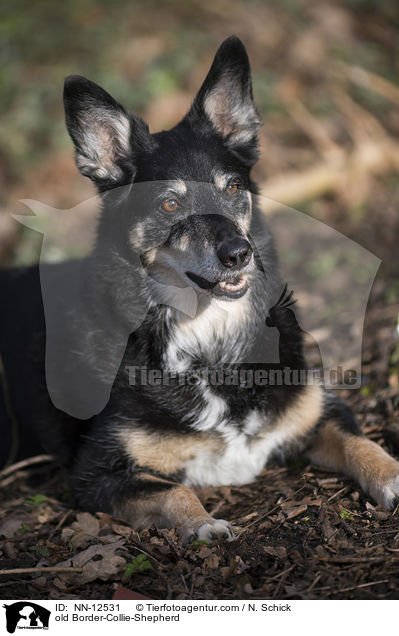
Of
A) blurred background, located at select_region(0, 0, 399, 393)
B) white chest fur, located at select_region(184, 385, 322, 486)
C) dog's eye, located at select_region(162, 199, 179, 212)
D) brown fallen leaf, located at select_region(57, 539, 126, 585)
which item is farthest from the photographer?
blurred background, located at select_region(0, 0, 399, 393)

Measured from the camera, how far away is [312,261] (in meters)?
7.68

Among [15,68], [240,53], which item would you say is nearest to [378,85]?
[240,53]

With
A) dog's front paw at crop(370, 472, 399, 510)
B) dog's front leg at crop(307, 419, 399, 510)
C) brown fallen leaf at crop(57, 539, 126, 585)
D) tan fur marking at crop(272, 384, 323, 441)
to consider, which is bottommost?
brown fallen leaf at crop(57, 539, 126, 585)

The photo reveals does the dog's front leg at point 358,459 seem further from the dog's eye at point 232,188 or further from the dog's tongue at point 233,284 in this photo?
the dog's eye at point 232,188

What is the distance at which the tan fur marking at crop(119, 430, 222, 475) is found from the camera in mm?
4168

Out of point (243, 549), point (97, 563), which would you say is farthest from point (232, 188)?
point (97, 563)

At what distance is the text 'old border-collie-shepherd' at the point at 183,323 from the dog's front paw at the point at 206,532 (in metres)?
0.29

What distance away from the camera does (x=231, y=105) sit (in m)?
4.43

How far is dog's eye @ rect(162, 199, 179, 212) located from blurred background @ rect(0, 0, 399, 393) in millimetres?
3062

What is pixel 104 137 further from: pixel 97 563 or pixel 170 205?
pixel 97 563

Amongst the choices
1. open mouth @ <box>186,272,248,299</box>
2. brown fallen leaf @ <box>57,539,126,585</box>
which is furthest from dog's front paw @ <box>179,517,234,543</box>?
open mouth @ <box>186,272,248,299</box>

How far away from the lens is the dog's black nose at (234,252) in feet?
12.6

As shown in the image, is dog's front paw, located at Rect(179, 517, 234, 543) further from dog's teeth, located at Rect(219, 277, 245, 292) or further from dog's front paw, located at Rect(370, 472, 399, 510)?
dog's teeth, located at Rect(219, 277, 245, 292)
